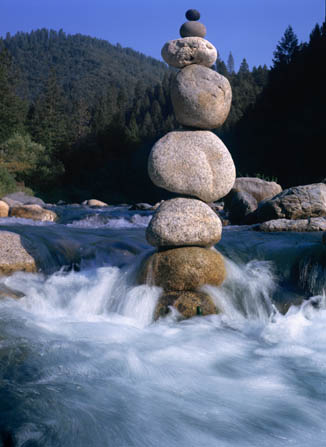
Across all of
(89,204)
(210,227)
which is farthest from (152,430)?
(89,204)

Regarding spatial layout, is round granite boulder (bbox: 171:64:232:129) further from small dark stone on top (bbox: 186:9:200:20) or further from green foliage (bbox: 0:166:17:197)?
green foliage (bbox: 0:166:17:197)

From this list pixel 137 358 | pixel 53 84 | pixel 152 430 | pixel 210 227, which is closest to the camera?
pixel 152 430

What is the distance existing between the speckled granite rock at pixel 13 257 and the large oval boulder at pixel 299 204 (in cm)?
702

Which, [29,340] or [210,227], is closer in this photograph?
[29,340]

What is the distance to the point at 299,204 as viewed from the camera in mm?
10805

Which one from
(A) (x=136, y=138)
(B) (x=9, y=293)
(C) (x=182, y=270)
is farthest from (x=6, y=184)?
(A) (x=136, y=138)

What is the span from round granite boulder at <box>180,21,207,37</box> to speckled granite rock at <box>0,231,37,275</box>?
4.16 meters

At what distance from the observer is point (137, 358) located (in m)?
3.61

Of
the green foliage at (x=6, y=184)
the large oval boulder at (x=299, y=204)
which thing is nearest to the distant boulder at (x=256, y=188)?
the large oval boulder at (x=299, y=204)

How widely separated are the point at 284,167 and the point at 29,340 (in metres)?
28.7

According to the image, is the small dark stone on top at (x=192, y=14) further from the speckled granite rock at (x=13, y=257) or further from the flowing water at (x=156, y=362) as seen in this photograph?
the speckled granite rock at (x=13, y=257)

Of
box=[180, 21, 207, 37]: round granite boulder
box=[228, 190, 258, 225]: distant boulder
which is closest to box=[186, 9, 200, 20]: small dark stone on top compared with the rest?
box=[180, 21, 207, 37]: round granite boulder

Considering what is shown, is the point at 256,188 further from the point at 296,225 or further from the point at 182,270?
the point at 182,270

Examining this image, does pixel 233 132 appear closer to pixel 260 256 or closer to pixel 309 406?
pixel 260 256
